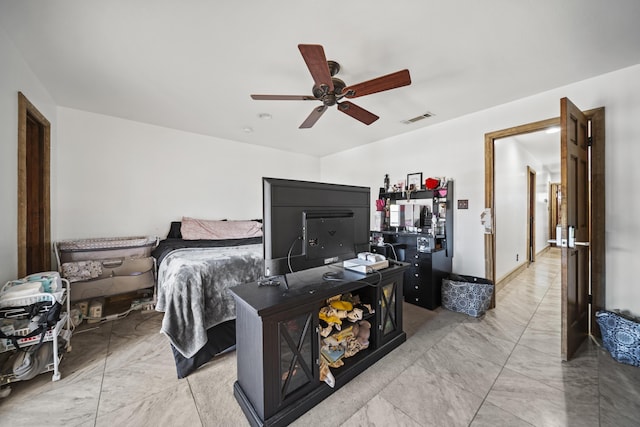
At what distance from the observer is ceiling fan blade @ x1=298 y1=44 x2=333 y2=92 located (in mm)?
1406

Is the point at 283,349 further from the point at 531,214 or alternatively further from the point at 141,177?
the point at 531,214

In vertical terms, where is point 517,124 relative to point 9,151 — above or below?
above

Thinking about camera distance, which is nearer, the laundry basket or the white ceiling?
the white ceiling

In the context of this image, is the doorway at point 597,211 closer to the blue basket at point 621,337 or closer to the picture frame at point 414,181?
the blue basket at point 621,337

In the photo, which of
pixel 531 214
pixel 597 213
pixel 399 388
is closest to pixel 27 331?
pixel 399 388

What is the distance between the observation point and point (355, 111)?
2283 mm

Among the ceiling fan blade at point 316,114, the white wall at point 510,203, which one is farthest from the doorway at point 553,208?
the ceiling fan blade at point 316,114

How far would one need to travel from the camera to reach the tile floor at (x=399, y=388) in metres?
1.38


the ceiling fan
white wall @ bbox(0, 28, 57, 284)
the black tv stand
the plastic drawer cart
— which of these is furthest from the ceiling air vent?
the plastic drawer cart

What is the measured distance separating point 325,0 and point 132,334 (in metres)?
3.36

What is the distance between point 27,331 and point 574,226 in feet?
14.2

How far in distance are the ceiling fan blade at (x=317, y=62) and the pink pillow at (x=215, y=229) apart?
8.98 feet

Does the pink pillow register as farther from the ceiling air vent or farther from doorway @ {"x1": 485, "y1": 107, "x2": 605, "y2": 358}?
doorway @ {"x1": 485, "y1": 107, "x2": 605, "y2": 358}

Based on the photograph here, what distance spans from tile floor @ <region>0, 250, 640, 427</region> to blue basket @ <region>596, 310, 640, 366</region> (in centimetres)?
9
